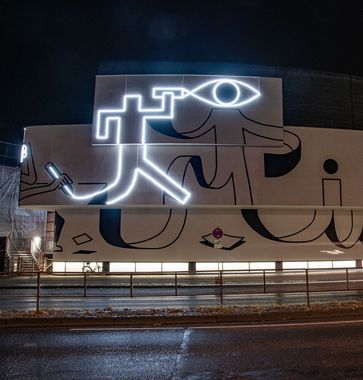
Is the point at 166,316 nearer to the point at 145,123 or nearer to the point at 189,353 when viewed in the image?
the point at 189,353

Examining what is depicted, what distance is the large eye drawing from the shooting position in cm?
2872

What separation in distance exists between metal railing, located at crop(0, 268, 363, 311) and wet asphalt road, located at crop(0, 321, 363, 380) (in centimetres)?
464

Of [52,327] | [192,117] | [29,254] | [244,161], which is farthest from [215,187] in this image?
[52,327]

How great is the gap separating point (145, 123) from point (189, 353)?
21.3 meters

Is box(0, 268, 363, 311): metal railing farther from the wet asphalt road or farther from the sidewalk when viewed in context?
the wet asphalt road

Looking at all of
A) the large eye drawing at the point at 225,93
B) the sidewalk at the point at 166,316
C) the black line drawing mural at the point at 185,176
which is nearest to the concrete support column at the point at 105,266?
the black line drawing mural at the point at 185,176

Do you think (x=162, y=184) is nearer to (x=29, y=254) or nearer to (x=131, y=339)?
(x=29, y=254)

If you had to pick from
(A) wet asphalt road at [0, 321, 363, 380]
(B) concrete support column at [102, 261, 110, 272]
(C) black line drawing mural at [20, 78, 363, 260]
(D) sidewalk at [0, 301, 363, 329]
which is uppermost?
(C) black line drawing mural at [20, 78, 363, 260]

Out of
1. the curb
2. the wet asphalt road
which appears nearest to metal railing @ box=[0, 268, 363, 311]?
the curb

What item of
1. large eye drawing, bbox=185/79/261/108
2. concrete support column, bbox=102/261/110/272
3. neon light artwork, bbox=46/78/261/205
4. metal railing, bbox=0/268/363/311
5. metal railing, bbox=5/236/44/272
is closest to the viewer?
metal railing, bbox=0/268/363/311

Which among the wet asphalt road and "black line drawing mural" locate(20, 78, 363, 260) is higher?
"black line drawing mural" locate(20, 78, 363, 260)

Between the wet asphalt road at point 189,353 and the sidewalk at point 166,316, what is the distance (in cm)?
80

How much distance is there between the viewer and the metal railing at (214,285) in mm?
16234

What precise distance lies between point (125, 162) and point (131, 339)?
19.5m
